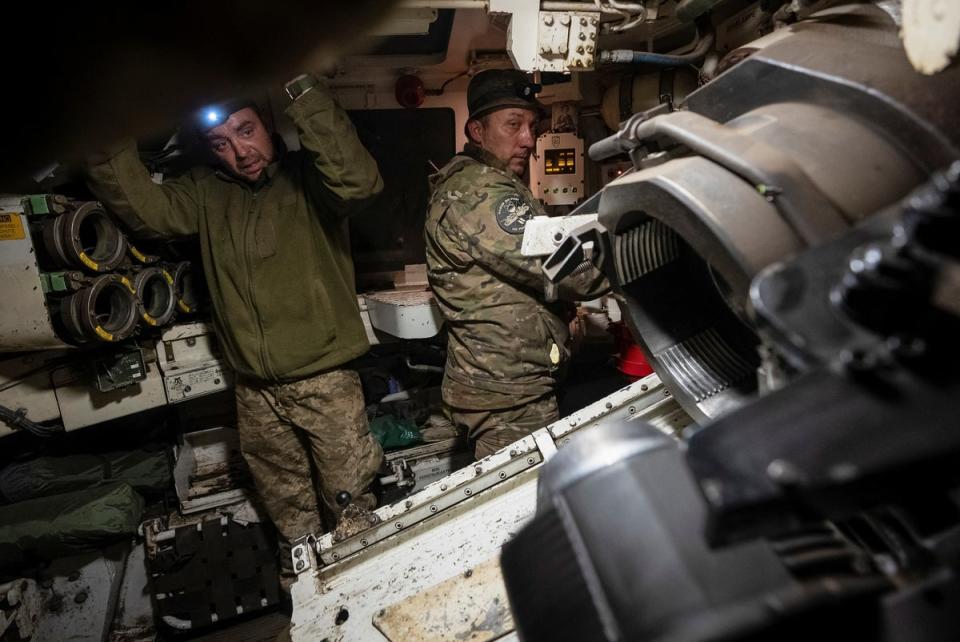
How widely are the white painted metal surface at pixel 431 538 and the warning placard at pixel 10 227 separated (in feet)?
5.35

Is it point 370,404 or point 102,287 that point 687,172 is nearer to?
point 102,287

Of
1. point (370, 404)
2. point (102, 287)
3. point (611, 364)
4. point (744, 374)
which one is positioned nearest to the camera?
point (744, 374)

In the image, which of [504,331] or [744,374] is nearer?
[744,374]

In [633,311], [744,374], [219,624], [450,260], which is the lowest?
[219,624]

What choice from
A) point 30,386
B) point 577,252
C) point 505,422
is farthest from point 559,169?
point 30,386

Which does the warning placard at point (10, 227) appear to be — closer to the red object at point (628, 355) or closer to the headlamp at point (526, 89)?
the headlamp at point (526, 89)

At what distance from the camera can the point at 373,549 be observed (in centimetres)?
161

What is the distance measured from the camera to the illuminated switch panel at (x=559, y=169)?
11.5ft

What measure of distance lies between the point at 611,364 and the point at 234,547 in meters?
2.65

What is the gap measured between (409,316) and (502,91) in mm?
1251

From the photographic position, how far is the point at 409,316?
275 cm

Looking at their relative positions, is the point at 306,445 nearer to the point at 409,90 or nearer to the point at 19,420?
the point at 19,420

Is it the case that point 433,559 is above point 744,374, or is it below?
below

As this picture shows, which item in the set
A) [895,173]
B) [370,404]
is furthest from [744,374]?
[370,404]
